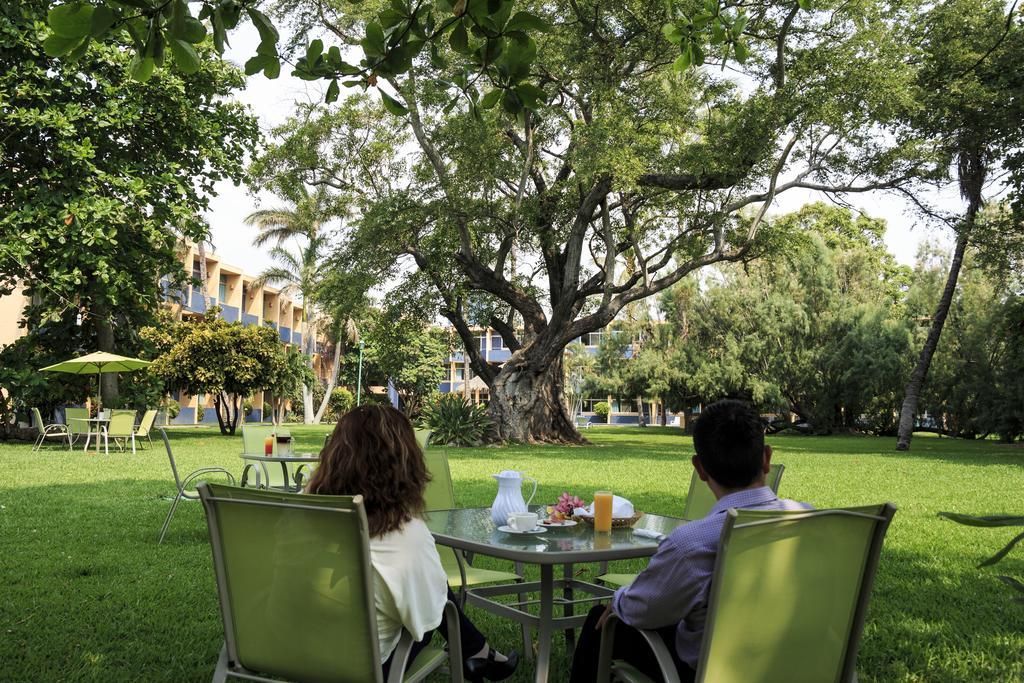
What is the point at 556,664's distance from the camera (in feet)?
13.9

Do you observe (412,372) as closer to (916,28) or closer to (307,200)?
(307,200)

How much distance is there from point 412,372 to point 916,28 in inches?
1559

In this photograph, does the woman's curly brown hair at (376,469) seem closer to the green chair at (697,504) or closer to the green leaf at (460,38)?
the green leaf at (460,38)

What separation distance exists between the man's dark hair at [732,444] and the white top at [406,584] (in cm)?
93

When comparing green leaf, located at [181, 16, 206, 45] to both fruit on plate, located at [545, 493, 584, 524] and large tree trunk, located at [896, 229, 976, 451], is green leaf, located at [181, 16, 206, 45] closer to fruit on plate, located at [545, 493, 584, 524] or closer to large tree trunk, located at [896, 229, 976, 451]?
fruit on plate, located at [545, 493, 584, 524]

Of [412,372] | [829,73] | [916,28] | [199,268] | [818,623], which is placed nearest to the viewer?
[818,623]

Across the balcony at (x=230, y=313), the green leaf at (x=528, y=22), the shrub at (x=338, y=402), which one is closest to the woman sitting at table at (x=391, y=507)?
the green leaf at (x=528, y=22)

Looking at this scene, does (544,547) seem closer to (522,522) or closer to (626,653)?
(522,522)

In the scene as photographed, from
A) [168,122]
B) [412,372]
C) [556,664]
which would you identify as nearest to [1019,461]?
[556,664]

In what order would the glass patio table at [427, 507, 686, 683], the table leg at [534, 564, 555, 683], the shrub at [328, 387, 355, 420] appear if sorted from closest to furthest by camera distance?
the glass patio table at [427, 507, 686, 683] < the table leg at [534, 564, 555, 683] < the shrub at [328, 387, 355, 420]

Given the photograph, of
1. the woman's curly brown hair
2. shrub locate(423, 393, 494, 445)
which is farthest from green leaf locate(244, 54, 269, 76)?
shrub locate(423, 393, 494, 445)

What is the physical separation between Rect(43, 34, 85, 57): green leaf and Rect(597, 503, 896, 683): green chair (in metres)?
1.97

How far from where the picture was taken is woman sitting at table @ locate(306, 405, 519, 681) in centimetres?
260

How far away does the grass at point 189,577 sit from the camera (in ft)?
13.8
